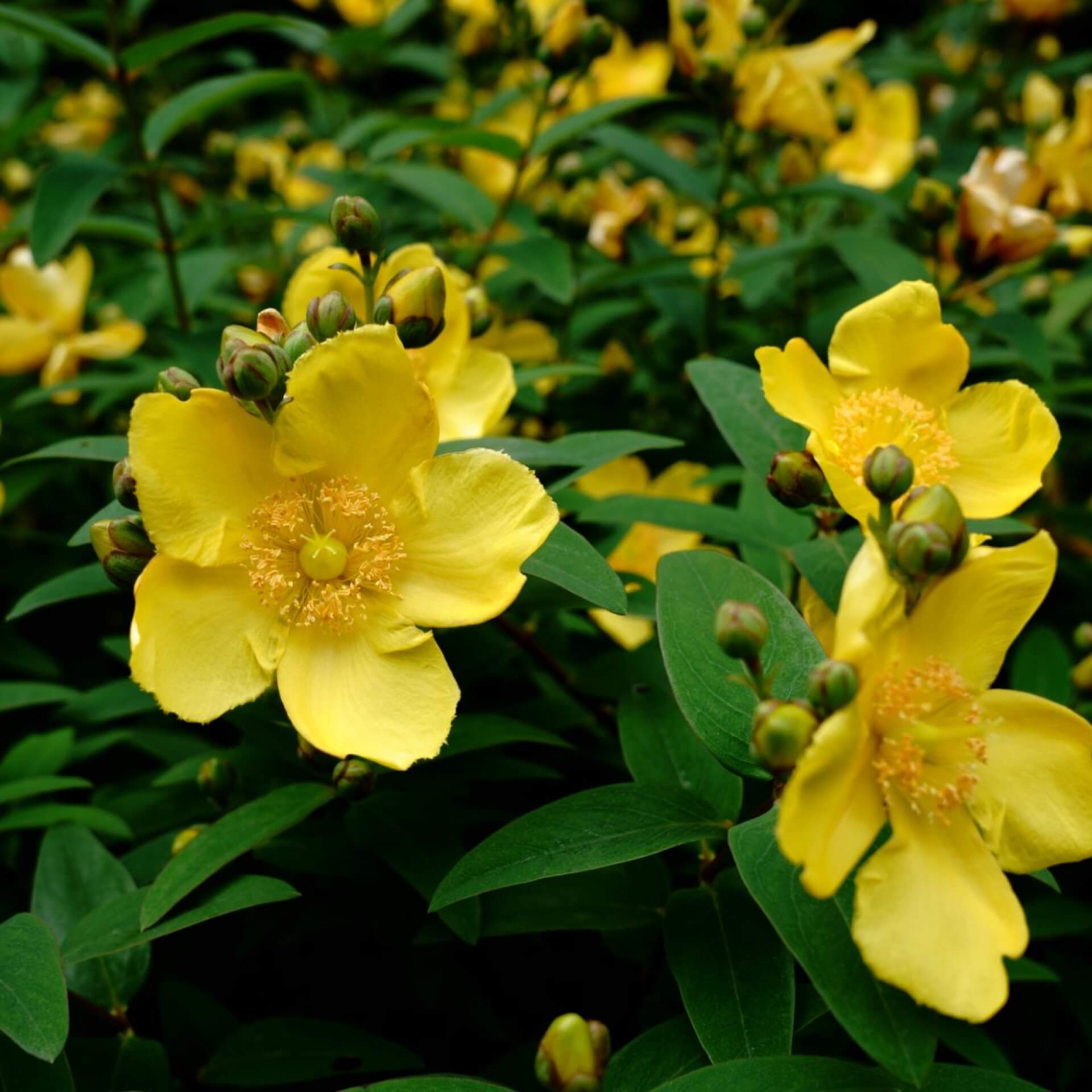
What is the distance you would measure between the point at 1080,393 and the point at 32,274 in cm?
204

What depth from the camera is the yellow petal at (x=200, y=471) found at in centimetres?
104

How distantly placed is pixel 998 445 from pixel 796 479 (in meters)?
0.28

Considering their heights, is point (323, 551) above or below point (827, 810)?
below

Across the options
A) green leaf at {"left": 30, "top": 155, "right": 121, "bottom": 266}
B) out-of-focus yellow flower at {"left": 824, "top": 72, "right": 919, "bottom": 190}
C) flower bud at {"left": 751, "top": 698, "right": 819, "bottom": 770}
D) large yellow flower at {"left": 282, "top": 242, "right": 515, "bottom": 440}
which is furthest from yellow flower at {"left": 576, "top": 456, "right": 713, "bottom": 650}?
out-of-focus yellow flower at {"left": 824, "top": 72, "right": 919, "bottom": 190}

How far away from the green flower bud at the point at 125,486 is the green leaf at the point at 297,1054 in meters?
0.56

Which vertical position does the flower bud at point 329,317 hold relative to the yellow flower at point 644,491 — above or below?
above

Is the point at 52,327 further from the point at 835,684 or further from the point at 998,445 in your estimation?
the point at 835,684

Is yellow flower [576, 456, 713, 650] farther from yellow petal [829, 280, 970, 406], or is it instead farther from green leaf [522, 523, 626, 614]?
green leaf [522, 523, 626, 614]

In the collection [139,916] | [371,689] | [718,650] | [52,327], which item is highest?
[718,650]

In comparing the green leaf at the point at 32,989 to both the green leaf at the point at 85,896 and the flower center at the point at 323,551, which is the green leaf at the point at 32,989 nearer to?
the green leaf at the point at 85,896

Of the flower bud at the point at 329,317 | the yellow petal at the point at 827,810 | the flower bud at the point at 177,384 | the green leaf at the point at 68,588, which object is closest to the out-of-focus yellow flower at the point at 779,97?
the flower bud at the point at 329,317

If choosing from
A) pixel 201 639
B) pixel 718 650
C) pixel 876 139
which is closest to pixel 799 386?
pixel 718 650

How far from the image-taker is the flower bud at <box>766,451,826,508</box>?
3.88 feet

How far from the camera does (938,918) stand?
34.5 inches
